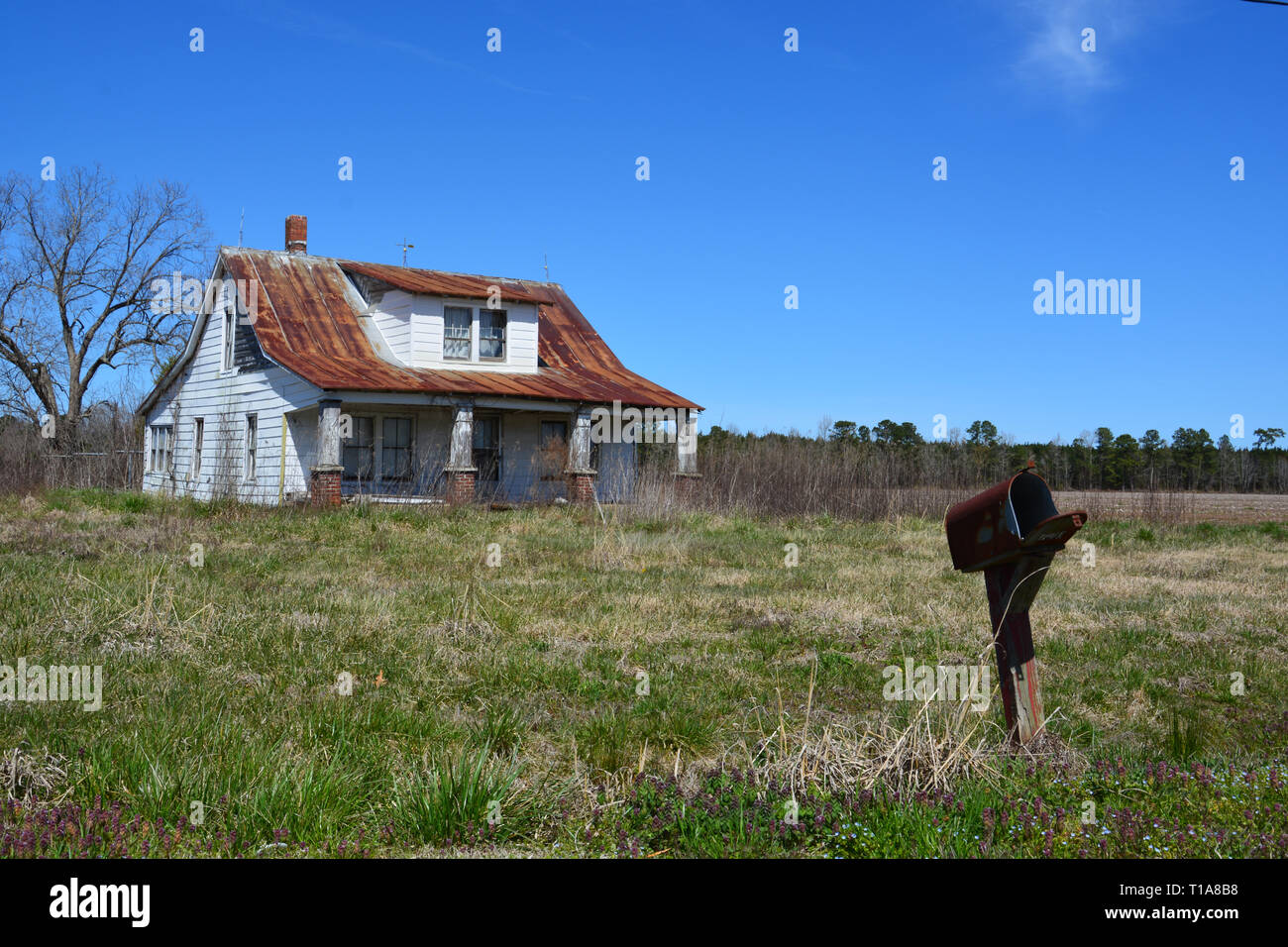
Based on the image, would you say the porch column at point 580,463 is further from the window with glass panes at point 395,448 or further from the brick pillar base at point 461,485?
the window with glass panes at point 395,448

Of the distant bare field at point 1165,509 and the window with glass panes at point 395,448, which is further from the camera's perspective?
the distant bare field at point 1165,509

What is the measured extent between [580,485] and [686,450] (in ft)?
9.96

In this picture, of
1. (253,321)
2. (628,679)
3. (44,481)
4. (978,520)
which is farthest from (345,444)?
(978,520)

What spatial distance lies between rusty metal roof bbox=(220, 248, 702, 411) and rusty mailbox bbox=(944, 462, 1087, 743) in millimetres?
16930

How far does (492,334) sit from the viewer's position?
2423cm

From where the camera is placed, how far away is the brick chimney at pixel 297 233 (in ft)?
85.1

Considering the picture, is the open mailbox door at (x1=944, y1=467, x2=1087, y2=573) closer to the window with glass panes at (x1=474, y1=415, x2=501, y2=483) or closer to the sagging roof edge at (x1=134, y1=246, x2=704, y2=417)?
the sagging roof edge at (x1=134, y1=246, x2=704, y2=417)

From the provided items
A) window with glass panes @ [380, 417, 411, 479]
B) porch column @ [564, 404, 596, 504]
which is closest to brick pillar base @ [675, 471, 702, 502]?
porch column @ [564, 404, 596, 504]

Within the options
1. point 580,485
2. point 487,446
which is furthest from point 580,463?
point 487,446

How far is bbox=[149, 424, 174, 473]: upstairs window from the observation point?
27.1m

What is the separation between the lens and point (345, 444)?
22.3 metres

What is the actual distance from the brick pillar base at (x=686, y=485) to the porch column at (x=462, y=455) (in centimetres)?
445

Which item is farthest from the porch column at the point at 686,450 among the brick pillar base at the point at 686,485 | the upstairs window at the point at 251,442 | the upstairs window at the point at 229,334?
the upstairs window at the point at 229,334
